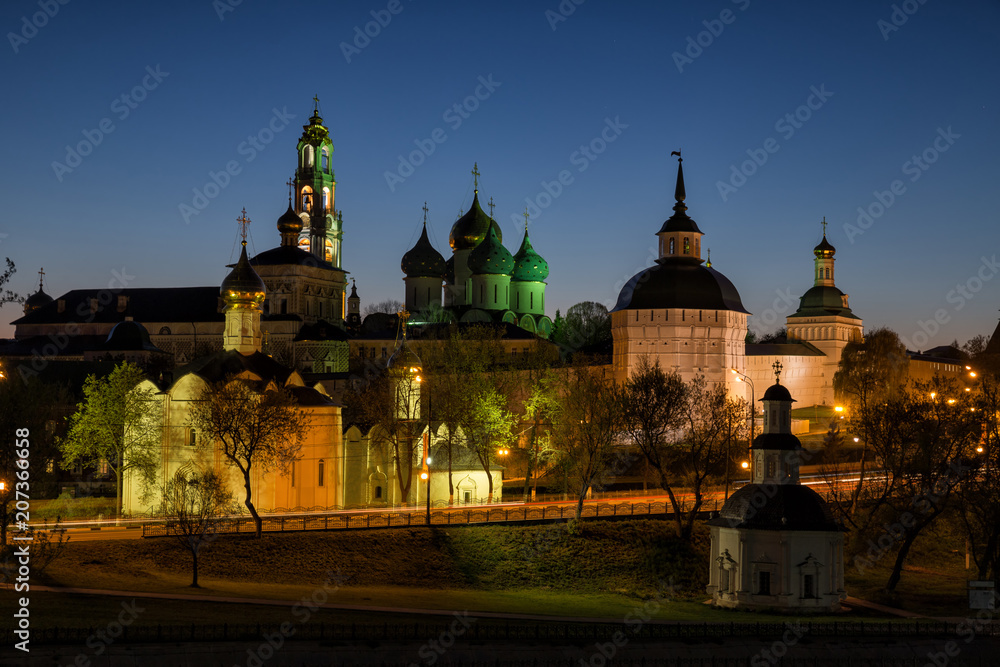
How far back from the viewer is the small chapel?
39188 millimetres

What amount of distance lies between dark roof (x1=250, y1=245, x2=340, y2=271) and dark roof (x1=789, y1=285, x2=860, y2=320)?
1566 inches

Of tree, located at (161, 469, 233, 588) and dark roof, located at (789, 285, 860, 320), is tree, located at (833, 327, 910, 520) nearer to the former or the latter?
dark roof, located at (789, 285, 860, 320)

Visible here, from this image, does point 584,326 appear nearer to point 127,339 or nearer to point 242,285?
point 127,339

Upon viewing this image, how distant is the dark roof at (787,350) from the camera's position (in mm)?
90338

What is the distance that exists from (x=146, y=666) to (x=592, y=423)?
96.2 feet

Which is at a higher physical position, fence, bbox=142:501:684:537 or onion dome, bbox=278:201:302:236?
onion dome, bbox=278:201:302:236

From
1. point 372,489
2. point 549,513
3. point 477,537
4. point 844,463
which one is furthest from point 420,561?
point 844,463

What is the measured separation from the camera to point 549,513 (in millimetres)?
48719

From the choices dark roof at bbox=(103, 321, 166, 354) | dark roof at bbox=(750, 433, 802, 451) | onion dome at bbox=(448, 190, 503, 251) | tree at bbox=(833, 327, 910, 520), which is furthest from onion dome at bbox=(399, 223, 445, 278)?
dark roof at bbox=(750, 433, 802, 451)

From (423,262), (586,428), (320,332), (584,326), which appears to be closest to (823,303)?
(584,326)

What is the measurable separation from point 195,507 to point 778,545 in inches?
844

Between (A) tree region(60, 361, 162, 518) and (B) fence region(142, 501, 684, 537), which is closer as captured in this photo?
(B) fence region(142, 501, 684, 537)

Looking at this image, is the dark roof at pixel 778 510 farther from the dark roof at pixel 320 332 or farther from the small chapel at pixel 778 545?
the dark roof at pixel 320 332

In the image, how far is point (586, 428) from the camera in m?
54.0
